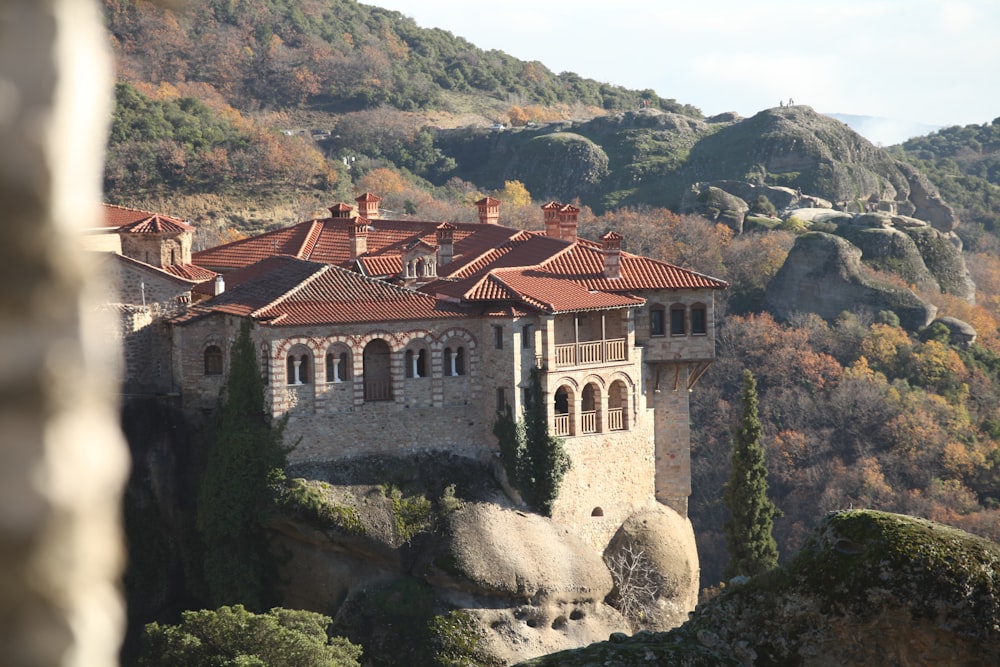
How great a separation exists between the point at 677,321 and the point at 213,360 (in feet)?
40.1

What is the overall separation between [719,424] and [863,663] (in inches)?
1845

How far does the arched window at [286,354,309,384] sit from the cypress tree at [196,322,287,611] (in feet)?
3.02

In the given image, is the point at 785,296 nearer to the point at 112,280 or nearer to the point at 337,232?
the point at 337,232

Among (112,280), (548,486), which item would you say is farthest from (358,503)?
(112,280)

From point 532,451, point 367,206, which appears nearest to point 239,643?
point 532,451

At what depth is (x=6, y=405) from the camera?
2.53m

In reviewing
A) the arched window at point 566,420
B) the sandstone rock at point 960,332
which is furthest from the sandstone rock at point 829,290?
the arched window at point 566,420

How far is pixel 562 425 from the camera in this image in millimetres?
36000

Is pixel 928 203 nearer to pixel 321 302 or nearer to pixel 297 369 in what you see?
pixel 321 302

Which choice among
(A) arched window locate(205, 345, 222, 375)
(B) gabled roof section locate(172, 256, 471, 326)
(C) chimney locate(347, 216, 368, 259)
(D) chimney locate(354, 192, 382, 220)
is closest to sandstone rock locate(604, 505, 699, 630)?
(B) gabled roof section locate(172, 256, 471, 326)

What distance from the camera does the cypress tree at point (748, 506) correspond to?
1571 inches

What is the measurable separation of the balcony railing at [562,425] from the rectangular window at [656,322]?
3.64 metres

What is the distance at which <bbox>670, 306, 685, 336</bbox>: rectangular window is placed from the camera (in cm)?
3794

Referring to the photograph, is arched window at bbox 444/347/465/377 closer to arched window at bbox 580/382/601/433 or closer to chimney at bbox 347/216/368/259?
arched window at bbox 580/382/601/433
